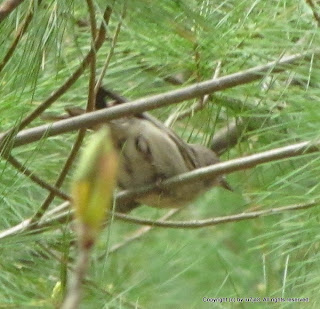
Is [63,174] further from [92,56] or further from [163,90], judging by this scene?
[163,90]

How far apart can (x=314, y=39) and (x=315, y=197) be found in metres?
0.25

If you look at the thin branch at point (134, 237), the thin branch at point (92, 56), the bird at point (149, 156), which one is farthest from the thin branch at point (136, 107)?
the thin branch at point (134, 237)

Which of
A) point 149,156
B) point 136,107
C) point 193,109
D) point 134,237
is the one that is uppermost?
point 136,107

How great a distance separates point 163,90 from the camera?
1.60m

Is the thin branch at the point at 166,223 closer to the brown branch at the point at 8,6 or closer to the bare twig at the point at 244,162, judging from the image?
the bare twig at the point at 244,162

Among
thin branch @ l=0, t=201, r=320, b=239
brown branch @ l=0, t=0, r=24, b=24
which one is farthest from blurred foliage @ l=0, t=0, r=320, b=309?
brown branch @ l=0, t=0, r=24, b=24

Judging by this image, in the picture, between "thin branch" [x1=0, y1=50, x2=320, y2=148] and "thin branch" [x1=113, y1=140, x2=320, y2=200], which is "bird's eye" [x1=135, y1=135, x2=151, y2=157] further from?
"thin branch" [x1=0, y1=50, x2=320, y2=148]

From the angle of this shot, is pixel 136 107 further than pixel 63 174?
No

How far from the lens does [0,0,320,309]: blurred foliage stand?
1.00m

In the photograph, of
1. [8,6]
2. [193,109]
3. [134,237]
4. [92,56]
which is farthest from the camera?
[134,237]

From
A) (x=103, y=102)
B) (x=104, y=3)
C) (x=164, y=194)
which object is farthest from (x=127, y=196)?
(x=104, y=3)

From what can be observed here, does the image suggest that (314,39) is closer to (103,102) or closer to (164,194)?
(103,102)

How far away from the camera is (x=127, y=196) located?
1.51m

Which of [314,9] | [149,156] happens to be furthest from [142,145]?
[314,9]
